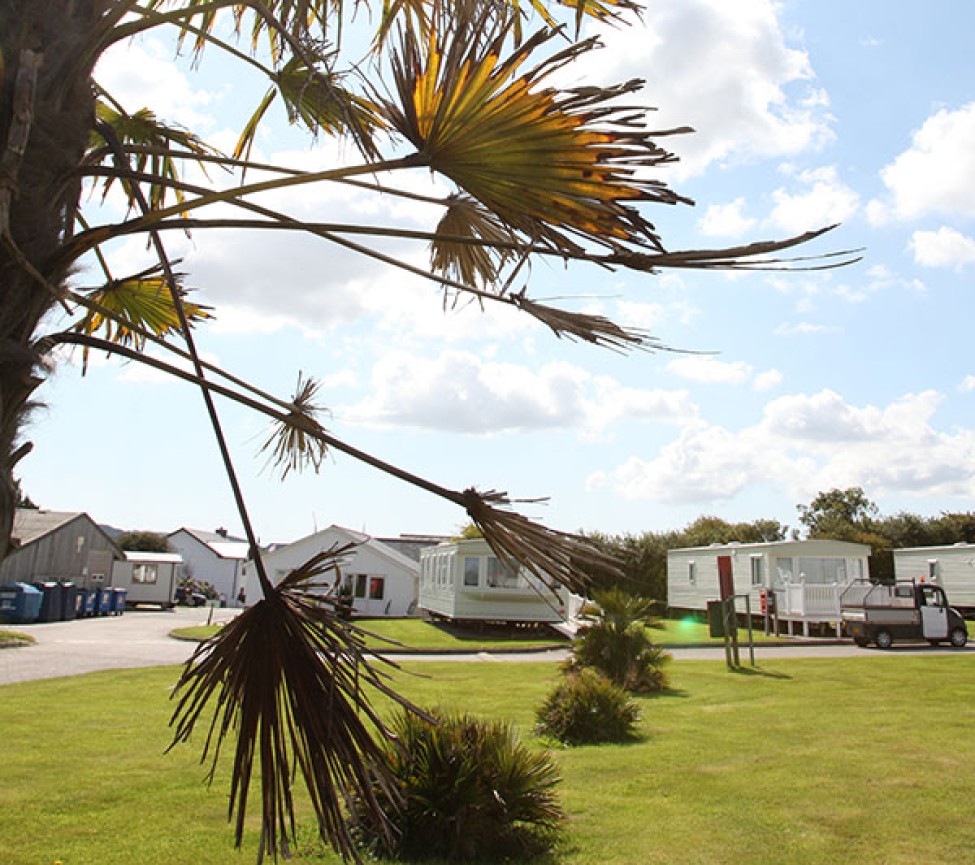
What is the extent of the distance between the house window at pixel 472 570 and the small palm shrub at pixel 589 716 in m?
17.8

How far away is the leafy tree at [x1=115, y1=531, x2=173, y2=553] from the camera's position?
202 feet

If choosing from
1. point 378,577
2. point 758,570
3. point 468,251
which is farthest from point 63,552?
point 468,251

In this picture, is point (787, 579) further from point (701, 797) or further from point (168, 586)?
point (168, 586)

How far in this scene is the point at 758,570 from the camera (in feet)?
97.9

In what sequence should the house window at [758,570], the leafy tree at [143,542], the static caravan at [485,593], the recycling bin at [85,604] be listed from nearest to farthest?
the static caravan at [485,593] < the house window at [758,570] < the recycling bin at [85,604] < the leafy tree at [143,542]

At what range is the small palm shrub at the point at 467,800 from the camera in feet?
18.4

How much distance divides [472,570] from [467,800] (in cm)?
2240

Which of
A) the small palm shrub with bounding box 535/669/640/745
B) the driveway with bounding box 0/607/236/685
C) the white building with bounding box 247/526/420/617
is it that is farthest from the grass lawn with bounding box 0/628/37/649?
the white building with bounding box 247/526/420/617

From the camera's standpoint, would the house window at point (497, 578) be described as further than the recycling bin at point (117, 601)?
No

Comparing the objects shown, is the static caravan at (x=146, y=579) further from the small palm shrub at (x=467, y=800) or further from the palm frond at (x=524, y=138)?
the palm frond at (x=524, y=138)

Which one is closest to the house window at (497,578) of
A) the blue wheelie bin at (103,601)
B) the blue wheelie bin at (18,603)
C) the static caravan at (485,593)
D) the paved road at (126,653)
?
the static caravan at (485,593)

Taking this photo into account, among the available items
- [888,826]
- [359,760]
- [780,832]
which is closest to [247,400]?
[359,760]

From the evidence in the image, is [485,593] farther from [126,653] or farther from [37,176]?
[37,176]

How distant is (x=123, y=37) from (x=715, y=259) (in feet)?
6.58
